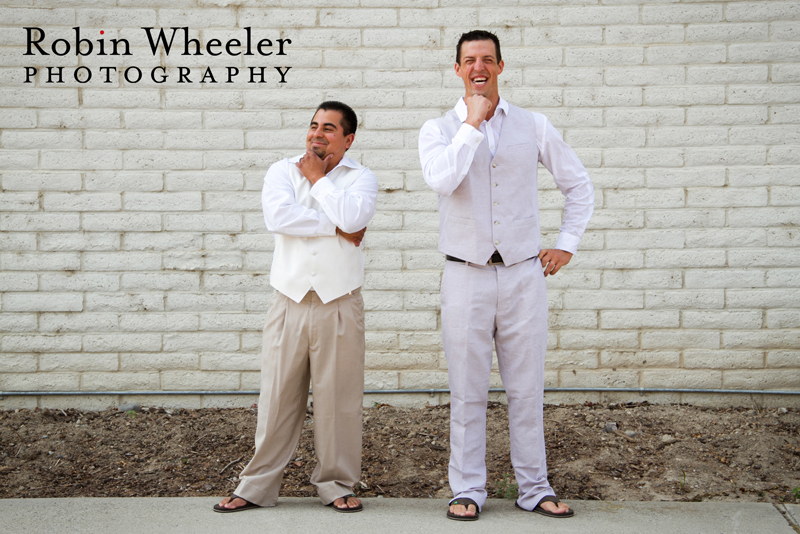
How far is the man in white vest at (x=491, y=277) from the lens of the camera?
3.07m

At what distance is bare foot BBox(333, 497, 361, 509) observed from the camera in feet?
10.4

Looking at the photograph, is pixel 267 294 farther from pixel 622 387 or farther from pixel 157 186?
pixel 622 387

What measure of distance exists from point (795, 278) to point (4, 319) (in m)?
5.01

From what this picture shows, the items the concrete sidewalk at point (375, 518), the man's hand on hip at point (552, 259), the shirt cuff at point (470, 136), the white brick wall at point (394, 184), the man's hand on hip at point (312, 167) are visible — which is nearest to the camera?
the shirt cuff at point (470, 136)

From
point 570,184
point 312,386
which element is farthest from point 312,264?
point 570,184

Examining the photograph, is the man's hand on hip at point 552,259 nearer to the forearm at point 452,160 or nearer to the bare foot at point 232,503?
the forearm at point 452,160

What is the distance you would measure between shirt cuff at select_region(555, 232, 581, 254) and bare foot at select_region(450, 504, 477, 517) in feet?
3.94

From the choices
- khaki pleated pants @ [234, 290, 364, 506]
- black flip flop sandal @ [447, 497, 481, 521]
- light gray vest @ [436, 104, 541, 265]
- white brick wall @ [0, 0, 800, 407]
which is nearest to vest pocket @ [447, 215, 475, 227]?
light gray vest @ [436, 104, 541, 265]

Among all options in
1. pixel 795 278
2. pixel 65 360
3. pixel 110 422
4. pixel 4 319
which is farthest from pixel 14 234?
pixel 795 278

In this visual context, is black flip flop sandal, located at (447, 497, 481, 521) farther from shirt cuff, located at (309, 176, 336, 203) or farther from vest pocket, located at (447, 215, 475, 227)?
shirt cuff, located at (309, 176, 336, 203)

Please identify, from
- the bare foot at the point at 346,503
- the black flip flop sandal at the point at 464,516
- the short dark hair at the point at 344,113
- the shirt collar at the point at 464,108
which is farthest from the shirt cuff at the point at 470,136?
the bare foot at the point at 346,503

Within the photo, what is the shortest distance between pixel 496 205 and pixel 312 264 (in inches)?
32.5

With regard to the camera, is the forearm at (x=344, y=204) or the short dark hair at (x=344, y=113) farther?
the short dark hair at (x=344, y=113)

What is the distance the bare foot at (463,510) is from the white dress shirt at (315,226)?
1038mm
